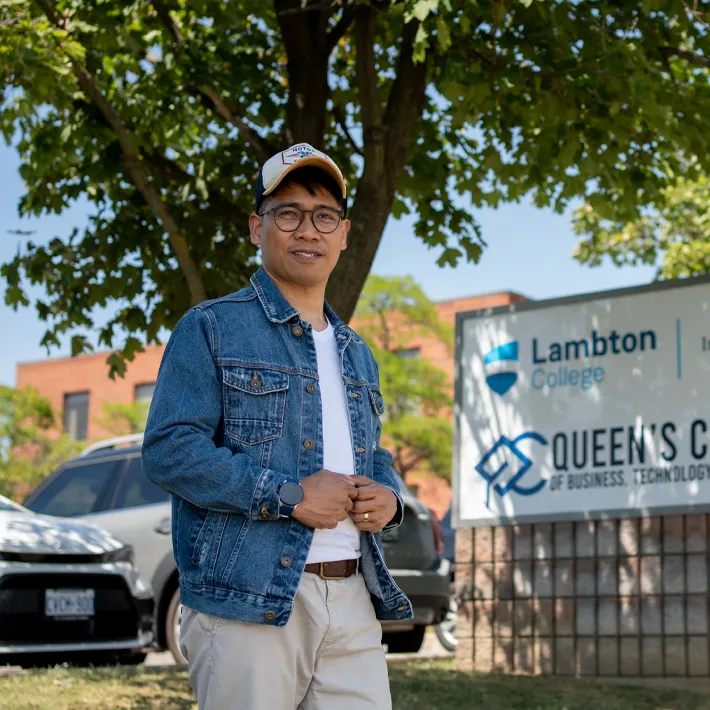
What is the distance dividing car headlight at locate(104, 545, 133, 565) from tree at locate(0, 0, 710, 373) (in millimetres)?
1605

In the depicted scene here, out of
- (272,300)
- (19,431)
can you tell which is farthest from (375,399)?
(19,431)

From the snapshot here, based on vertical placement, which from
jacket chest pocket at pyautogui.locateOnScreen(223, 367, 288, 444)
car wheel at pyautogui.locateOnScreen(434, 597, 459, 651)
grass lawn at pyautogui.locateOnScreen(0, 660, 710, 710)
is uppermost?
jacket chest pocket at pyautogui.locateOnScreen(223, 367, 288, 444)

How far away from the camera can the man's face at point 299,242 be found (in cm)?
311

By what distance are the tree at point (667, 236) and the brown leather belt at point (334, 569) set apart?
14.8 meters

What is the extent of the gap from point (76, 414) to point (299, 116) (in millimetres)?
48368

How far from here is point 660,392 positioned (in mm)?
8562

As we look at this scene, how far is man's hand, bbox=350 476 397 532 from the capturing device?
289 cm

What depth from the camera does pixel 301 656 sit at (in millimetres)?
2857

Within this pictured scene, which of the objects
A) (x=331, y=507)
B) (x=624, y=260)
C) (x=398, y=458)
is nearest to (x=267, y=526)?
(x=331, y=507)

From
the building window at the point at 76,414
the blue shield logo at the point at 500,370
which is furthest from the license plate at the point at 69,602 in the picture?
the building window at the point at 76,414

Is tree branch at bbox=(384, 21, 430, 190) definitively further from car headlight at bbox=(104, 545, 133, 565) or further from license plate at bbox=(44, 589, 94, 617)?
license plate at bbox=(44, 589, 94, 617)

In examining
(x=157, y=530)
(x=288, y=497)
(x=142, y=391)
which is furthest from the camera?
(x=142, y=391)

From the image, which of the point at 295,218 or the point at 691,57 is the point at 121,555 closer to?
the point at 691,57

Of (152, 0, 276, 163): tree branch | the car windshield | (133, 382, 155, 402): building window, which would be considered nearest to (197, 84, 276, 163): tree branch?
(152, 0, 276, 163): tree branch
